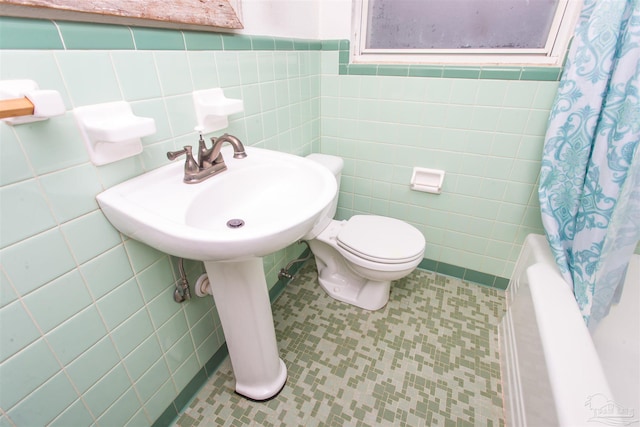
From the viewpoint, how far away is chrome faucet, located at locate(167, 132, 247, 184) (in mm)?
837

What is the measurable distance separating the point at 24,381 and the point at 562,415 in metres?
1.20

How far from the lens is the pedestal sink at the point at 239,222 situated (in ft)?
2.03

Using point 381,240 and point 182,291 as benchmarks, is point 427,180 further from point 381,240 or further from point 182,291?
point 182,291

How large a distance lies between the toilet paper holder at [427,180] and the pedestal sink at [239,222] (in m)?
0.82

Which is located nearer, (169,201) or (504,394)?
(169,201)

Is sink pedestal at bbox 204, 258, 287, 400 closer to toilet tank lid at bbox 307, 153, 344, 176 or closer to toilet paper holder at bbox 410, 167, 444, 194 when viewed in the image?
toilet tank lid at bbox 307, 153, 344, 176

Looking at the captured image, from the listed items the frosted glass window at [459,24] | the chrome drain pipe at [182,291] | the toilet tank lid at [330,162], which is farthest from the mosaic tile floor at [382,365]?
the frosted glass window at [459,24]

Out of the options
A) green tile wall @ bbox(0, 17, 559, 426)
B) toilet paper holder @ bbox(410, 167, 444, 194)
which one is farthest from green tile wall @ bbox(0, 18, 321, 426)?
toilet paper holder @ bbox(410, 167, 444, 194)

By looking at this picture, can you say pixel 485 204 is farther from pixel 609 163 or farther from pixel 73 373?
pixel 73 373

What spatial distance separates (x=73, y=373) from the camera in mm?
760

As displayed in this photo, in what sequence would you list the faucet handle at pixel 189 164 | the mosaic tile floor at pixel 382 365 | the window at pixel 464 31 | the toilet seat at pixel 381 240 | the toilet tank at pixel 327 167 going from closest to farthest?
the faucet handle at pixel 189 164 → the mosaic tile floor at pixel 382 365 → the window at pixel 464 31 → the toilet seat at pixel 381 240 → the toilet tank at pixel 327 167

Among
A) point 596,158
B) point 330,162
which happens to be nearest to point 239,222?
point 330,162

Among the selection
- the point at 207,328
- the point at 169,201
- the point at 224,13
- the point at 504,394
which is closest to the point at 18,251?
the point at 169,201

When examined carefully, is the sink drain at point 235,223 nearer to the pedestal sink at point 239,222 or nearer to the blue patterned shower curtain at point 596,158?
the pedestal sink at point 239,222
